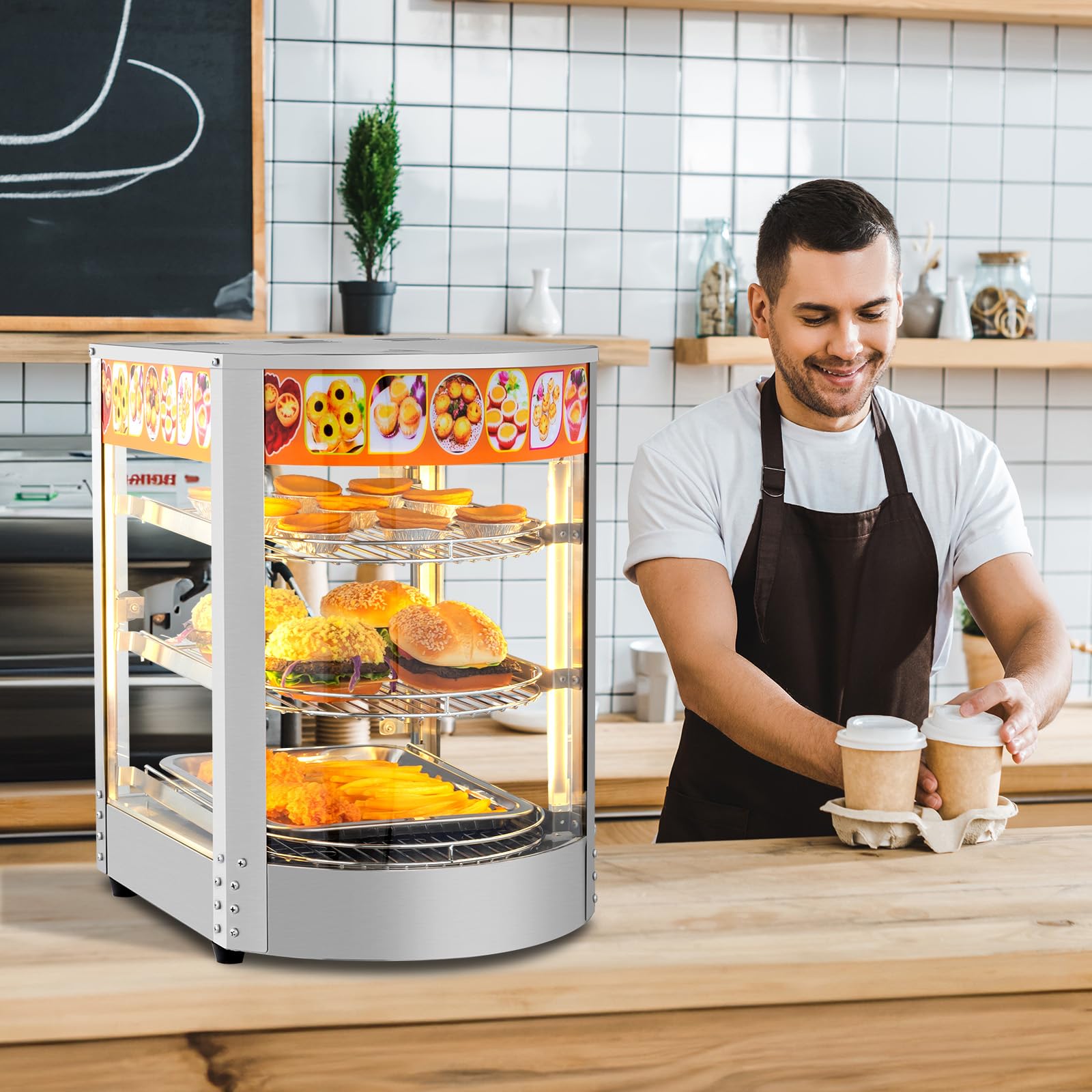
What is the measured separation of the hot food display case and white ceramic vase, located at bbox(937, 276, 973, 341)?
6.88 ft

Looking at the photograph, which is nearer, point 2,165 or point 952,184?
point 2,165

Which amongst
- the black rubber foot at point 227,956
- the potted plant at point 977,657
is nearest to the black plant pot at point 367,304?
the potted plant at point 977,657

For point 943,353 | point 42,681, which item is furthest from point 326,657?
point 943,353

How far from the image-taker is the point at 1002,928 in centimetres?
140

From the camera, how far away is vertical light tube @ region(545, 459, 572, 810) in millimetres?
1363

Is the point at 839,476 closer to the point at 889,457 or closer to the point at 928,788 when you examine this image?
the point at 889,457

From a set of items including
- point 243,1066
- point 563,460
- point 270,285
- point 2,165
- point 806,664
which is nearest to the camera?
point 243,1066

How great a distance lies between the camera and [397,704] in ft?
4.39

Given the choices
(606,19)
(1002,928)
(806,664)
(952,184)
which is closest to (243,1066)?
(1002,928)

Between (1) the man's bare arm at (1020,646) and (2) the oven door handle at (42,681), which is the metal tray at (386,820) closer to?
(1) the man's bare arm at (1020,646)

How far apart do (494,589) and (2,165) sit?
54.0 inches

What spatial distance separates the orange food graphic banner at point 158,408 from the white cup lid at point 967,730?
85 centimetres

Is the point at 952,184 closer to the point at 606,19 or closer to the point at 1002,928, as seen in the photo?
the point at 606,19

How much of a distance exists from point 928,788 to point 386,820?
0.65 m
